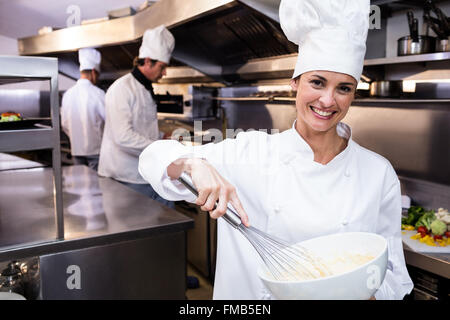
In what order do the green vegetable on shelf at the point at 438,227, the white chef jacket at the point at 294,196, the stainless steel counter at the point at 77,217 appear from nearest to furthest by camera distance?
1. the white chef jacket at the point at 294,196
2. the stainless steel counter at the point at 77,217
3. the green vegetable on shelf at the point at 438,227

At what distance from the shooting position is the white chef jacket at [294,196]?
3.04 ft

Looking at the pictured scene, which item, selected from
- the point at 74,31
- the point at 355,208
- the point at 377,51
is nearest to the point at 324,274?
the point at 355,208

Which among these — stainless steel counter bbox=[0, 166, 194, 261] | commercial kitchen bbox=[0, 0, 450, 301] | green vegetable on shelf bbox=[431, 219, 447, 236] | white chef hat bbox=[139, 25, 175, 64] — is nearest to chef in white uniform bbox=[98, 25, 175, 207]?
white chef hat bbox=[139, 25, 175, 64]

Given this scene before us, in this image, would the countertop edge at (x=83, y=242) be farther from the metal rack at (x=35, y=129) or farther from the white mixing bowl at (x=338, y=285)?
the white mixing bowl at (x=338, y=285)

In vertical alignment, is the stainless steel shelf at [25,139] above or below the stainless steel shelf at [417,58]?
below

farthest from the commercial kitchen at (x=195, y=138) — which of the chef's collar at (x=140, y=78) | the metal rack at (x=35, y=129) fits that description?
the chef's collar at (x=140, y=78)

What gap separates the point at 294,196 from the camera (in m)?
0.95

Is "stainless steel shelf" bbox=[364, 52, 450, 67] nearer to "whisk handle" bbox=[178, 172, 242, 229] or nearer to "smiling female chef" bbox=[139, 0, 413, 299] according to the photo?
"smiling female chef" bbox=[139, 0, 413, 299]

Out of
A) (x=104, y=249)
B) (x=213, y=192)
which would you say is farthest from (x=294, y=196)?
(x=104, y=249)

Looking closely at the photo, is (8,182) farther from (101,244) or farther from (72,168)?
(101,244)

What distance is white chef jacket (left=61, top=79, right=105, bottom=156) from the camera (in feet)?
11.2

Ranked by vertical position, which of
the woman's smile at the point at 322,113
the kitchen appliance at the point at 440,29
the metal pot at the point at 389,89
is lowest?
the woman's smile at the point at 322,113

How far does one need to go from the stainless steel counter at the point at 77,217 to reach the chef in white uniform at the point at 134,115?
24 centimetres

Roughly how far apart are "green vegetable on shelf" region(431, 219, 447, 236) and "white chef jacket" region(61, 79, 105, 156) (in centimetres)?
266
